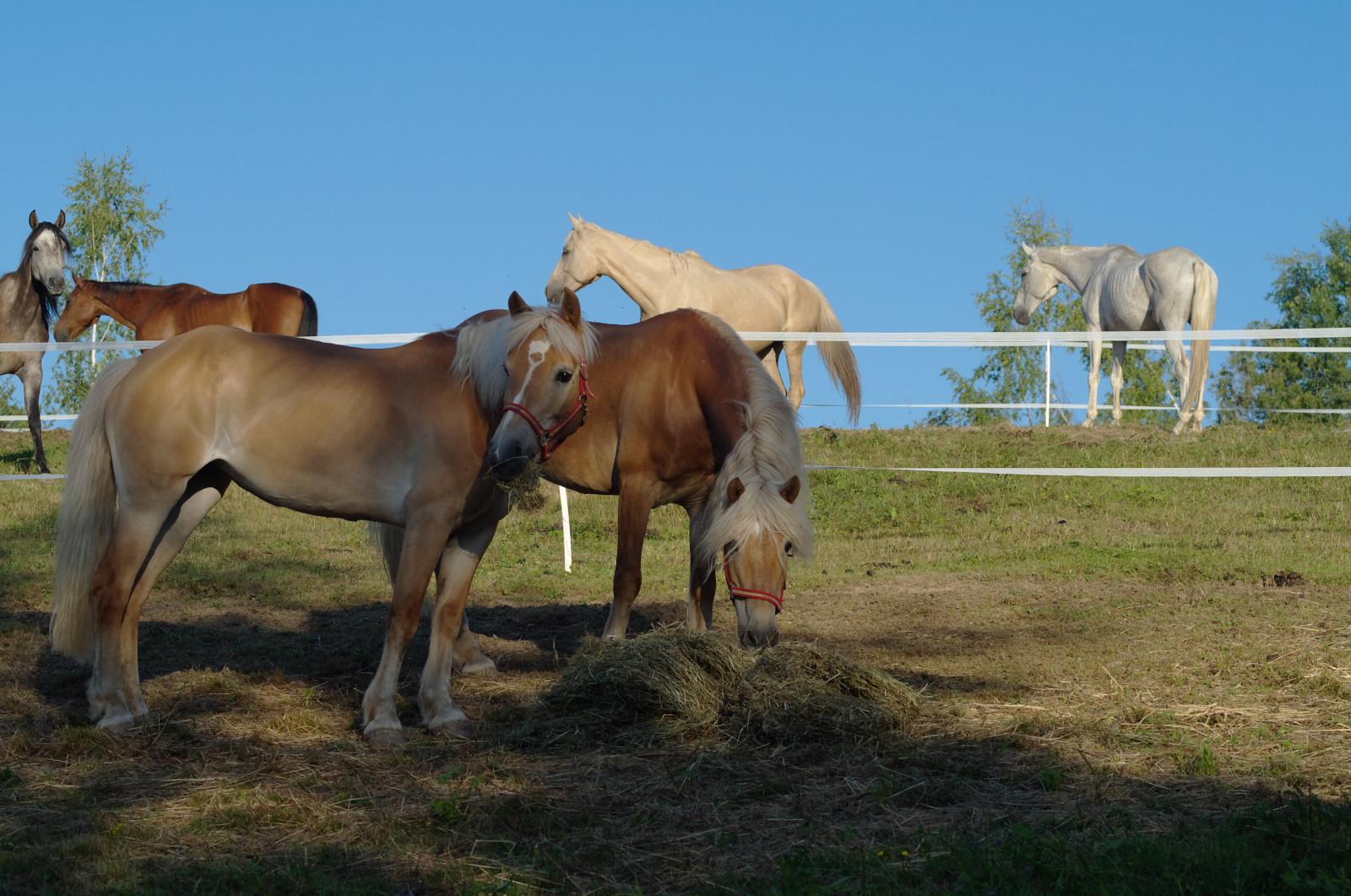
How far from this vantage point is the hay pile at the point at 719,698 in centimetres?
461

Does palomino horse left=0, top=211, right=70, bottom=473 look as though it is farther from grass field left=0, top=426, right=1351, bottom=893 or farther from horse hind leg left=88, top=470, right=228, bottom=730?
horse hind leg left=88, top=470, right=228, bottom=730

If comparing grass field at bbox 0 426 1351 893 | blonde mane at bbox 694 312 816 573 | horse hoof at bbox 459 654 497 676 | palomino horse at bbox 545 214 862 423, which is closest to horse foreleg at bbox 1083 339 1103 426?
palomino horse at bbox 545 214 862 423

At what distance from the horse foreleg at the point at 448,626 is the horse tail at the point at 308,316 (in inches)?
338

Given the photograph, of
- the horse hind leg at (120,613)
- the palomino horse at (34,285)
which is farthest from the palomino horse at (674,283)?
the horse hind leg at (120,613)

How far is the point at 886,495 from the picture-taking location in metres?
11.4

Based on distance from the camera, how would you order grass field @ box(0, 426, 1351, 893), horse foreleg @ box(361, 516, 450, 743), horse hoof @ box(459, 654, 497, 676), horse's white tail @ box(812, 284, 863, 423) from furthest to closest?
horse's white tail @ box(812, 284, 863, 423) < horse hoof @ box(459, 654, 497, 676) < horse foreleg @ box(361, 516, 450, 743) < grass field @ box(0, 426, 1351, 893)

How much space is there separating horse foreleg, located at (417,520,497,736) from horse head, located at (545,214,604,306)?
6.64 metres

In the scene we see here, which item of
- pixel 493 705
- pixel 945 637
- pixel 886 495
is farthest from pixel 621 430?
pixel 886 495

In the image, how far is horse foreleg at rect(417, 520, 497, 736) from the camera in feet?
16.6

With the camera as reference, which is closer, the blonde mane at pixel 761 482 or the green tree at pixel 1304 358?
the blonde mane at pixel 761 482

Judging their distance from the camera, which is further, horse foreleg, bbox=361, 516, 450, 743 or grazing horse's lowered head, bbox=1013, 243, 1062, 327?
grazing horse's lowered head, bbox=1013, 243, 1062, 327

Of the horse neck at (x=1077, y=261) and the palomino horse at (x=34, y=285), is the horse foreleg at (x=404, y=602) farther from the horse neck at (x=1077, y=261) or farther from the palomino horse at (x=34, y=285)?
the horse neck at (x=1077, y=261)

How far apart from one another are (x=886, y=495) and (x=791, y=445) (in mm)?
6179

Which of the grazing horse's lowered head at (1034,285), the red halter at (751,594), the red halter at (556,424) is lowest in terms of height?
the red halter at (751,594)
